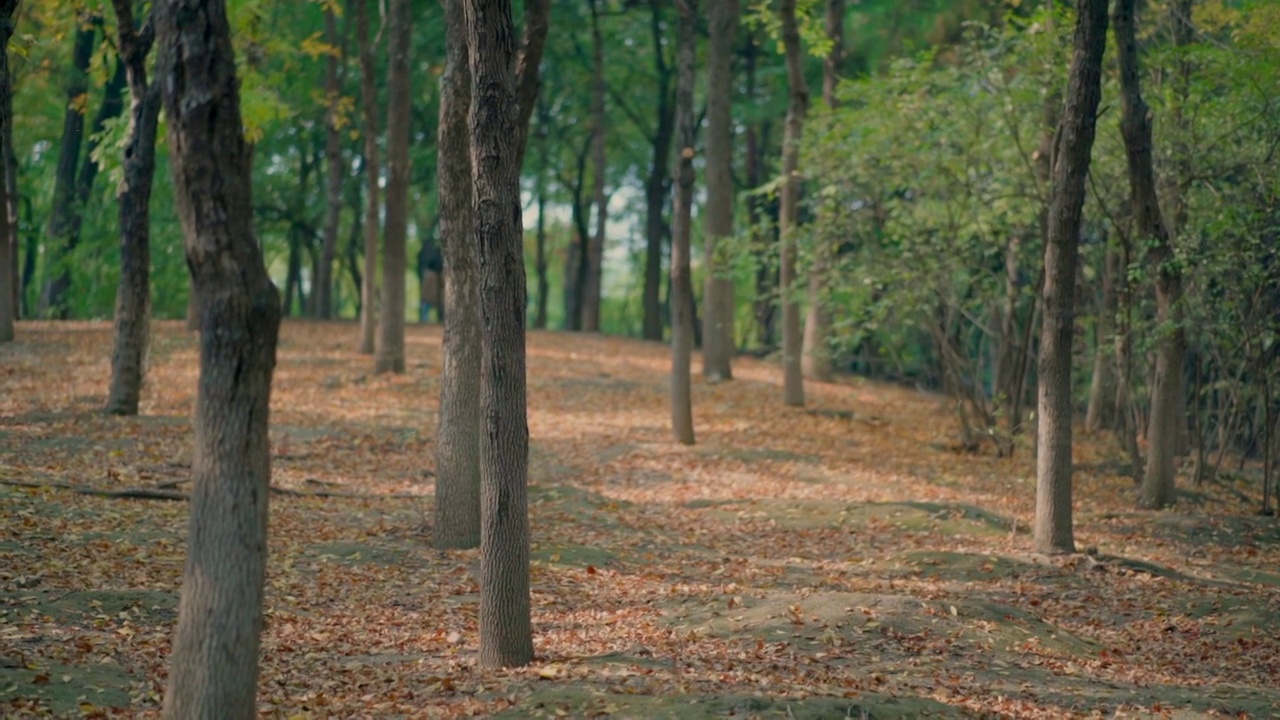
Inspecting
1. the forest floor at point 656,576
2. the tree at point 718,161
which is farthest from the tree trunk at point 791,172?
the forest floor at point 656,576

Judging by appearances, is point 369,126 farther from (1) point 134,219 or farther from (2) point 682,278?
(2) point 682,278

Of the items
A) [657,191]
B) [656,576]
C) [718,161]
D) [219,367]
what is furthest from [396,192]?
[219,367]

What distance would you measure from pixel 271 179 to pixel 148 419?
1616cm

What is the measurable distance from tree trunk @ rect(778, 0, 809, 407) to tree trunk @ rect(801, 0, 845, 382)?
0.40 metres

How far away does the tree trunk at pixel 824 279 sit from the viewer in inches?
726

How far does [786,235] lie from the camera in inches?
741

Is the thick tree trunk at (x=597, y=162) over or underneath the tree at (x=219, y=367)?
over

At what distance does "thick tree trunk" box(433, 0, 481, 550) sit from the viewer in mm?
11031

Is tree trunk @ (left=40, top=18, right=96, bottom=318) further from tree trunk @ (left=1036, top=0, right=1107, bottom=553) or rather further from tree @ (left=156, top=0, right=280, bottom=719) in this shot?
tree @ (left=156, top=0, right=280, bottom=719)

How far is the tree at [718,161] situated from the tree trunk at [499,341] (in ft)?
38.9

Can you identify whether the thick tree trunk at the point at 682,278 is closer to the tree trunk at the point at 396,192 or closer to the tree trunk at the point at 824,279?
the tree trunk at the point at 824,279

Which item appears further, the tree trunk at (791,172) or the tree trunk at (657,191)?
the tree trunk at (657,191)

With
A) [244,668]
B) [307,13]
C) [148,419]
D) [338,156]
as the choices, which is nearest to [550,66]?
[307,13]

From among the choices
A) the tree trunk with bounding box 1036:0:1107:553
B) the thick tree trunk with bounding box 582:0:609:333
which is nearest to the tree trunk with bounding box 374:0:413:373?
the thick tree trunk with bounding box 582:0:609:333
